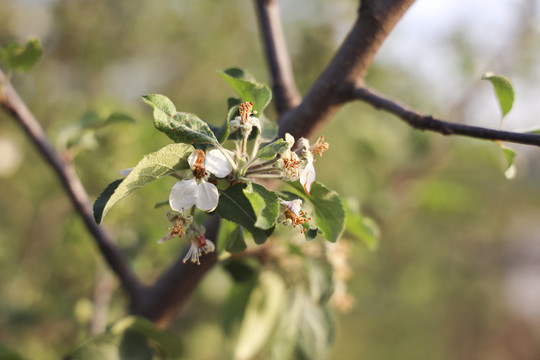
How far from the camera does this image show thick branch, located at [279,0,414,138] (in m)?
0.42

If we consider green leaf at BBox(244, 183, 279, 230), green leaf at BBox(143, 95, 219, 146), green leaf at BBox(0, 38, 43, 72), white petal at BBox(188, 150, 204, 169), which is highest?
green leaf at BBox(0, 38, 43, 72)

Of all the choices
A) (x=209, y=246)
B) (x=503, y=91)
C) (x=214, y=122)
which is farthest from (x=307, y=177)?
(x=214, y=122)

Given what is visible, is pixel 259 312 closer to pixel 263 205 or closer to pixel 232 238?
pixel 232 238

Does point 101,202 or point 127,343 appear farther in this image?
point 127,343

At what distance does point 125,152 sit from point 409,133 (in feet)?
3.28

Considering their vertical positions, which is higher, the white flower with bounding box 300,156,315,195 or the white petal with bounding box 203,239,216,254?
the white flower with bounding box 300,156,315,195

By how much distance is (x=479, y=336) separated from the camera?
428cm

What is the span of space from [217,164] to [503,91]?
11.2 inches

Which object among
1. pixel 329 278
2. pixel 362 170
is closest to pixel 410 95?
pixel 362 170

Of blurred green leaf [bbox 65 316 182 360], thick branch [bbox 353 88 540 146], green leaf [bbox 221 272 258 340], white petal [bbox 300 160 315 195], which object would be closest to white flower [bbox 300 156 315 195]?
white petal [bbox 300 160 315 195]

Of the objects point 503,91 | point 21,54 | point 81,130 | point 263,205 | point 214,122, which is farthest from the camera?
point 214,122

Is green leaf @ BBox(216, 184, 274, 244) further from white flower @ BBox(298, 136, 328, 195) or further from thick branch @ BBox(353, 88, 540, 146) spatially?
thick branch @ BBox(353, 88, 540, 146)

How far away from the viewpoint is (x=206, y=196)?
0.32 meters

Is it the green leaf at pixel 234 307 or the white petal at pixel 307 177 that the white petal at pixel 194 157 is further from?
the green leaf at pixel 234 307
